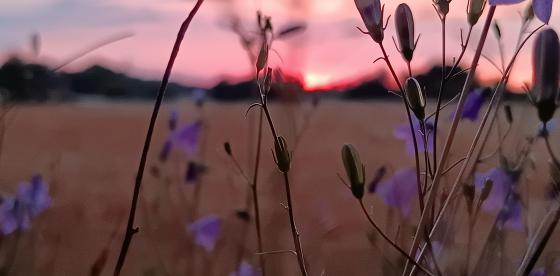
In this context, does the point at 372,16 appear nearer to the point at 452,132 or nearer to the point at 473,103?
the point at 452,132

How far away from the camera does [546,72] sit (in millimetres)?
354

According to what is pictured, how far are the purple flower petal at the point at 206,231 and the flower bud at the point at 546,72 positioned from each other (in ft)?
1.84

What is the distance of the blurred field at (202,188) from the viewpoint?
0.76 m

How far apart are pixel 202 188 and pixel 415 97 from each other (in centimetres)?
96

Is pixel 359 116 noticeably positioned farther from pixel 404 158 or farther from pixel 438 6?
pixel 438 6

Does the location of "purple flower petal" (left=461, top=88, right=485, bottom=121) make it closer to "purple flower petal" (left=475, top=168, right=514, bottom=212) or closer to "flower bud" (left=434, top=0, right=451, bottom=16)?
"purple flower petal" (left=475, top=168, right=514, bottom=212)

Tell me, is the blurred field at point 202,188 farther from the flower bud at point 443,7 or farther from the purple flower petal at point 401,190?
the flower bud at point 443,7

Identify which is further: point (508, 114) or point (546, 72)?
point (508, 114)

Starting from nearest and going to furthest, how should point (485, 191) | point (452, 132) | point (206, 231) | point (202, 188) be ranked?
point (452, 132) → point (485, 191) → point (206, 231) → point (202, 188)

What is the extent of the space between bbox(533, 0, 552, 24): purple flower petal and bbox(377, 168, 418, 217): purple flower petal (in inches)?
12.8

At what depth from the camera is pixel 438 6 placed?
424mm

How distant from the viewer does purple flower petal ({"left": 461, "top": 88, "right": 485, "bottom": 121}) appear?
2.32 ft

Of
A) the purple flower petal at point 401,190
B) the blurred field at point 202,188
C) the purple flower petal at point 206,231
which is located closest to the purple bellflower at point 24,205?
the blurred field at point 202,188

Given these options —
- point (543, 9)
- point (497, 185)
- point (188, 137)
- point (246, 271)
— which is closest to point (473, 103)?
point (497, 185)
